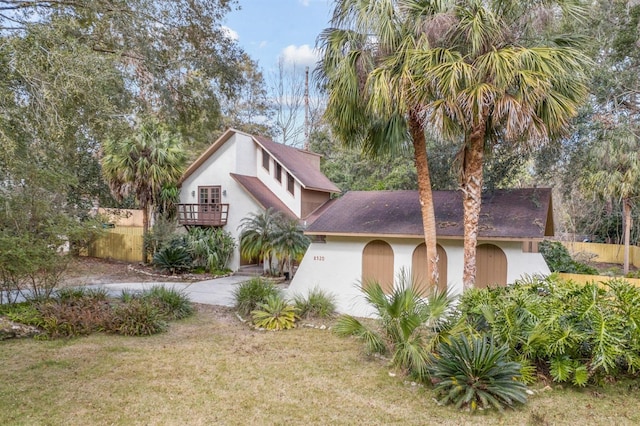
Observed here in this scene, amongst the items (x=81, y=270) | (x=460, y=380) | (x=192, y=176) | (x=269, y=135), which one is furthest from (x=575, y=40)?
(x=269, y=135)

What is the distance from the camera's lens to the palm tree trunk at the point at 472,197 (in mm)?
8727

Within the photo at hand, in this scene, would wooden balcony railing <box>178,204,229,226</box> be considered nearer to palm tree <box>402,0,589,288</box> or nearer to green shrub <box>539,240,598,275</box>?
palm tree <box>402,0,589,288</box>

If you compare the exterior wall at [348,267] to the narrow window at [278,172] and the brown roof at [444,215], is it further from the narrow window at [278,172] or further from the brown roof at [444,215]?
the narrow window at [278,172]

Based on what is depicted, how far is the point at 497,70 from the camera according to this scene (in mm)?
7480

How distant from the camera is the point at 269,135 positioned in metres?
31.2

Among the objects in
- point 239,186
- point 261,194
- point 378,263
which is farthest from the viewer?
point 239,186

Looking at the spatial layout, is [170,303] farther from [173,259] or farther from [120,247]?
[120,247]

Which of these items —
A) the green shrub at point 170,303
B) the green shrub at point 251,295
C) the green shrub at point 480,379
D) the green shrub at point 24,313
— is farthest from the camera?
the green shrub at point 251,295

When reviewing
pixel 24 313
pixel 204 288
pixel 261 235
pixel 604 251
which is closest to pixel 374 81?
pixel 261 235

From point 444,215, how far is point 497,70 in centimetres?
445

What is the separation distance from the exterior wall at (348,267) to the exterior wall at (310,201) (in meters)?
6.62

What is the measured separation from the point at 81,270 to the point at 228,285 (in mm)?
7180

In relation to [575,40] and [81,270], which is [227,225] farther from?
[575,40]

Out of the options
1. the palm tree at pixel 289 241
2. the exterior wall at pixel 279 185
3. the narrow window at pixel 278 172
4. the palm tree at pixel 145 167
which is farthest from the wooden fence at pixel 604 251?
the palm tree at pixel 145 167
